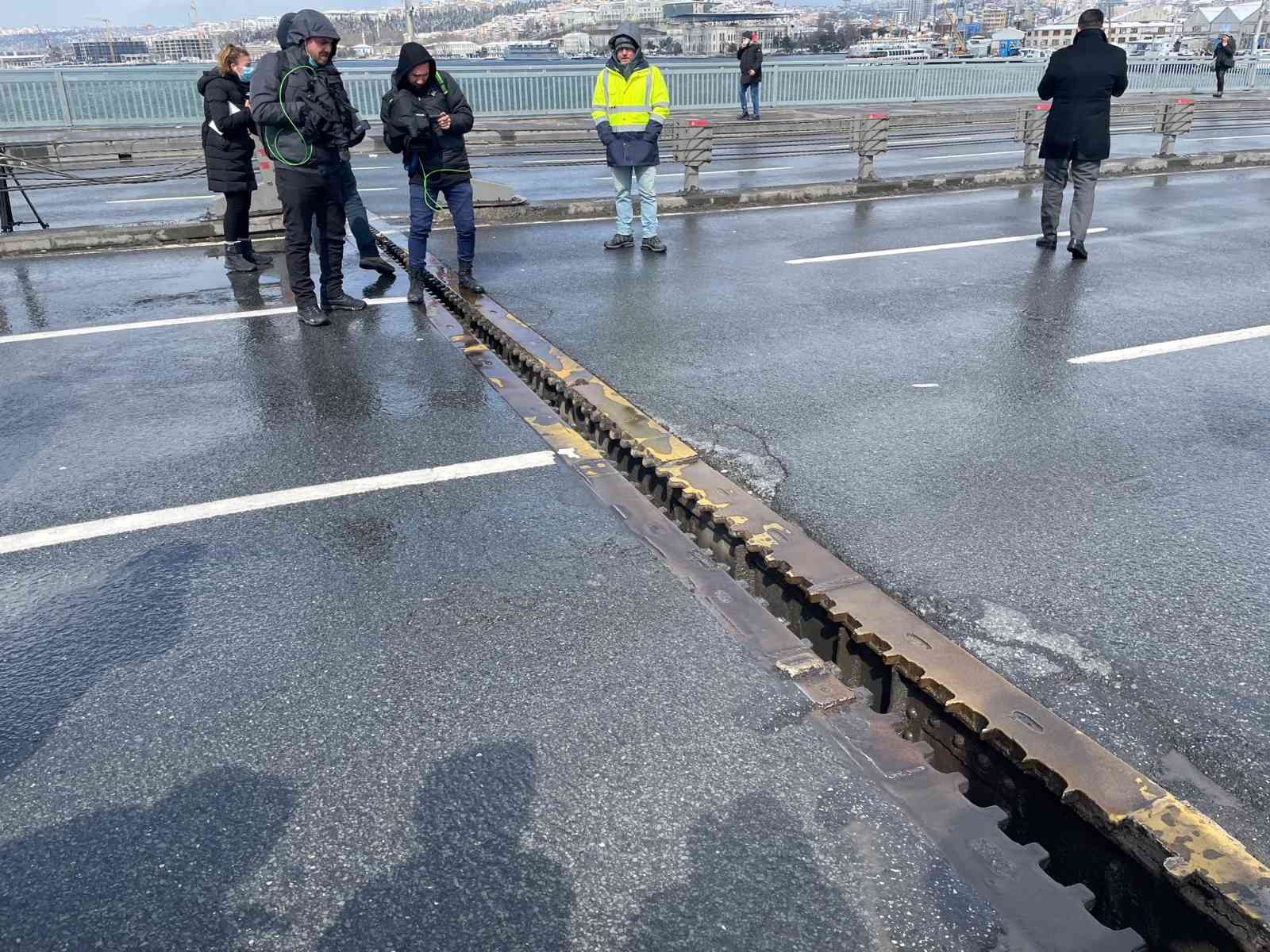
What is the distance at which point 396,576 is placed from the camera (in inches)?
136

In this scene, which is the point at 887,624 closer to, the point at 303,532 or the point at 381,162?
the point at 303,532

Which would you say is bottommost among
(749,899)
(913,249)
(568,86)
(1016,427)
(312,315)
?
(749,899)

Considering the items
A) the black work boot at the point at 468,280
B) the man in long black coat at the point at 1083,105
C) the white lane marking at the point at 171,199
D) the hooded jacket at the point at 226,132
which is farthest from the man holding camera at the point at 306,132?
the white lane marking at the point at 171,199

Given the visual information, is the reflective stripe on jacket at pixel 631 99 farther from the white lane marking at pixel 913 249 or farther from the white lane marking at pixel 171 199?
the white lane marking at pixel 171 199

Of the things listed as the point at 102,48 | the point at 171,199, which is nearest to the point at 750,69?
the point at 171,199

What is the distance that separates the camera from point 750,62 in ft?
73.0

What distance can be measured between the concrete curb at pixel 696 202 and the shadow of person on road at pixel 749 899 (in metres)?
9.40

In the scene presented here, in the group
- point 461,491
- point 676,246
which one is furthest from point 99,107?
point 461,491

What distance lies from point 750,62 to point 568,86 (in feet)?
14.6

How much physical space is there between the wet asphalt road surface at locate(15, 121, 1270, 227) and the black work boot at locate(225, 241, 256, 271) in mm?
2203

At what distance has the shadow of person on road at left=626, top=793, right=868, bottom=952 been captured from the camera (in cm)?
199

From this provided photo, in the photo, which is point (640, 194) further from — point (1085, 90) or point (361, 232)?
point (1085, 90)

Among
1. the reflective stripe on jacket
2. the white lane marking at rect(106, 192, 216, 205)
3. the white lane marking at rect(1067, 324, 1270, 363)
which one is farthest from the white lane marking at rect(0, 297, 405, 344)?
the white lane marking at rect(106, 192, 216, 205)

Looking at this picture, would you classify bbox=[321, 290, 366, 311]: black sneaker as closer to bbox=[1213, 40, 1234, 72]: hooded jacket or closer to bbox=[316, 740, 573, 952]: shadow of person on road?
bbox=[316, 740, 573, 952]: shadow of person on road
